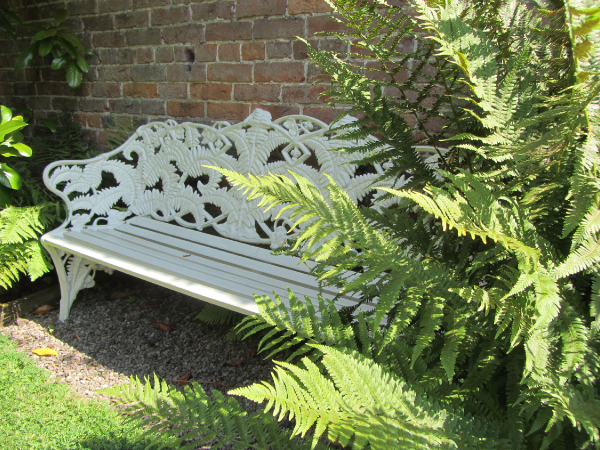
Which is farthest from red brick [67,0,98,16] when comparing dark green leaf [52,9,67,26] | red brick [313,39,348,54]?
red brick [313,39,348,54]

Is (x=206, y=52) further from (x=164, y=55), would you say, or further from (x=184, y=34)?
(x=164, y=55)

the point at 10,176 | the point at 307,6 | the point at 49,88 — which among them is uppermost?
the point at 307,6

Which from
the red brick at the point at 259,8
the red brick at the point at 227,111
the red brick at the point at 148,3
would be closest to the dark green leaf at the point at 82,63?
the red brick at the point at 148,3

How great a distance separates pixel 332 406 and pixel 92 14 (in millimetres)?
3948

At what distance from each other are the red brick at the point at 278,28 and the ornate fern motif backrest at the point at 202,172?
0.55 metres

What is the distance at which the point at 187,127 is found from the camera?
2629 mm

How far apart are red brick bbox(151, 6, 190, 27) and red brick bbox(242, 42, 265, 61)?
57 centimetres

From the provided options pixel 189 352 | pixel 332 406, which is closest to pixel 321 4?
pixel 189 352

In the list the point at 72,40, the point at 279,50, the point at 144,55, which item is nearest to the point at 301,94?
the point at 279,50

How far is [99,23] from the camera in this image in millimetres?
3447

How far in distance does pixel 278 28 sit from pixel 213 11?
1.90 feet

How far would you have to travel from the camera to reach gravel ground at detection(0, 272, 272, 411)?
6.72ft

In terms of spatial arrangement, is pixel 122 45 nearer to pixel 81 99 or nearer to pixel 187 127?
pixel 81 99

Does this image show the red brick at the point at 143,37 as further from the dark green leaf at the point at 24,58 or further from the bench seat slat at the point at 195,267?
the bench seat slat at the point at 195,267
